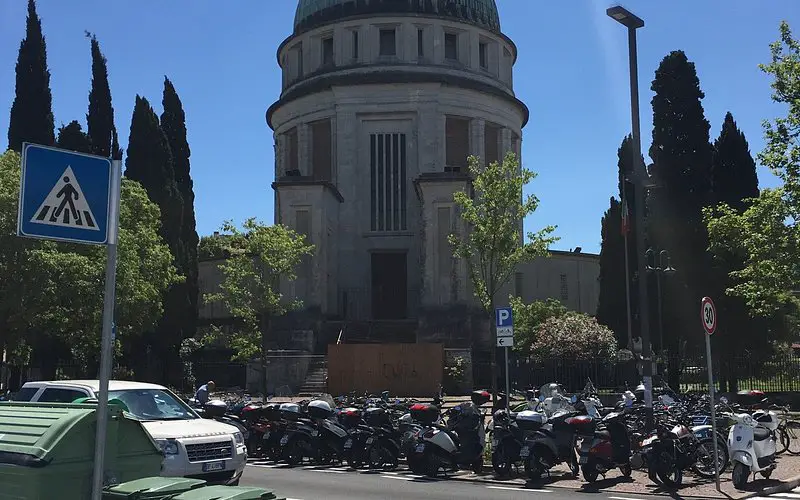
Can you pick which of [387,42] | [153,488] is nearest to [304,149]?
[387,42]

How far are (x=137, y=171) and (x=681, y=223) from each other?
26.8 meters

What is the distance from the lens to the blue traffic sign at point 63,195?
4996 mm

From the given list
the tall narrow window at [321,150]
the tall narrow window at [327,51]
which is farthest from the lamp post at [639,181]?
the tall narrow window at [327,51]

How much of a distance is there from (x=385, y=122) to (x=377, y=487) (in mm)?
37023

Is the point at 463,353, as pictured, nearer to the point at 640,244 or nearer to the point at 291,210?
the point at 291,210

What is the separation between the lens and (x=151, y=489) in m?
4.66

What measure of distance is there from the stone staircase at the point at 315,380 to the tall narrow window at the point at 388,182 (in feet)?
41.7

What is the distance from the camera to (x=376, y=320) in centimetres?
4497

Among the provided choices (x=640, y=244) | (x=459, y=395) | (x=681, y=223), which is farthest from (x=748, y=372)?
(x=640, y=244)

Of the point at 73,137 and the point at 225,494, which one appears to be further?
the point at 73,137

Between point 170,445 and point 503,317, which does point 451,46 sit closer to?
point 503,317

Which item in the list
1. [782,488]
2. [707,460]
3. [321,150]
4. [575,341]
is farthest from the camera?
[321,150]

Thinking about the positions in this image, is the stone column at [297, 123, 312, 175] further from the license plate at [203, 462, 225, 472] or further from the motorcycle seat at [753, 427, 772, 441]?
the motorcycle seat at [753, 427, 772, 441]

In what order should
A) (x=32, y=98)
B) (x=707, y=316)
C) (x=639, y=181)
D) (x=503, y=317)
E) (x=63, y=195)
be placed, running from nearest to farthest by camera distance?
(x=63, y=195) < (x=707, y=316) < (x=639, y=181) < (x=503, y=317) < (x=32, y=98)
